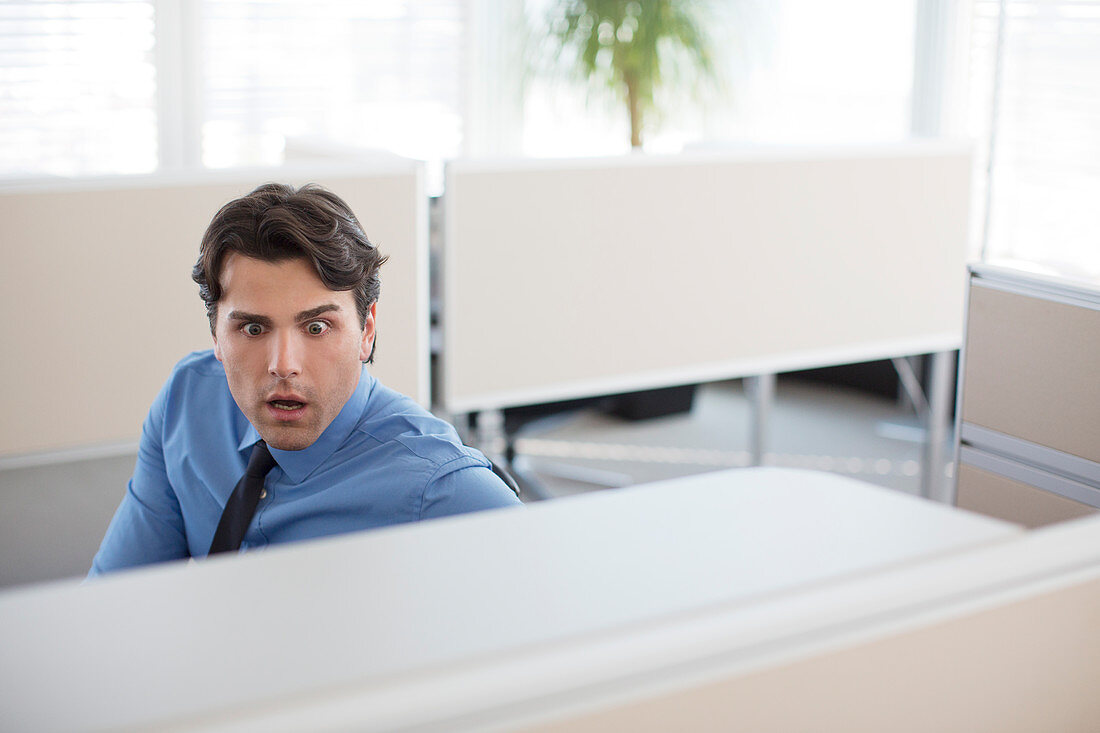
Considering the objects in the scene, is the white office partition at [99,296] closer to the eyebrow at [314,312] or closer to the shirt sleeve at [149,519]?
the shirt sleeve at [149,519]

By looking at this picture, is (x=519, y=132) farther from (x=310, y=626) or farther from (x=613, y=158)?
(x=310, y=626)

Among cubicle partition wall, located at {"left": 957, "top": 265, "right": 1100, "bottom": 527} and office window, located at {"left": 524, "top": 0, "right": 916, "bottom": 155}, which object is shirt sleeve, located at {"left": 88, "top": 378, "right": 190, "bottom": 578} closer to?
cubicle partition wall, located at {"left": 957, "top": 265, "right": 1100, "bottom": 527}

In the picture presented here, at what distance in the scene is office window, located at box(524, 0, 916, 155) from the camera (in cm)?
448

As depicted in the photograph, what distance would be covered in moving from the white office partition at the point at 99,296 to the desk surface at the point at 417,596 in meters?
1.91

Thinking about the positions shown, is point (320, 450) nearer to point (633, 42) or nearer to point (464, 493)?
point (464, 493)

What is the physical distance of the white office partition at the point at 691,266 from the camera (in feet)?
8.65

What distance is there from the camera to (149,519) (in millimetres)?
1421

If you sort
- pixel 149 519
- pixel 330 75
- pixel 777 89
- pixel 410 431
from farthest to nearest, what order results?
Answer: pixel 777 89 → pixel 330 75 → pixel 149 519 → pixel 410 431

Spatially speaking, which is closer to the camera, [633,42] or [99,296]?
[99,296]

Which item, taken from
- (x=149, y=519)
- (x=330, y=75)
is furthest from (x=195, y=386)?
(x=330, y=75)

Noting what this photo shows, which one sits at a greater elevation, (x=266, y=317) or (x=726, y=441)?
(x=266, y=317)

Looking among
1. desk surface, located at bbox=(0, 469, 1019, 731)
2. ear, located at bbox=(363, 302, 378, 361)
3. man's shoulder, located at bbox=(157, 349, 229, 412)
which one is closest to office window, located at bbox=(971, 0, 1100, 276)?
ear, located at bbox=(363, 302, 378, 361)

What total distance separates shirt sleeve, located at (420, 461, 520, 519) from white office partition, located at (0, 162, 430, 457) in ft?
4.29

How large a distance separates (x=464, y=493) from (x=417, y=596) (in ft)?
2.34
